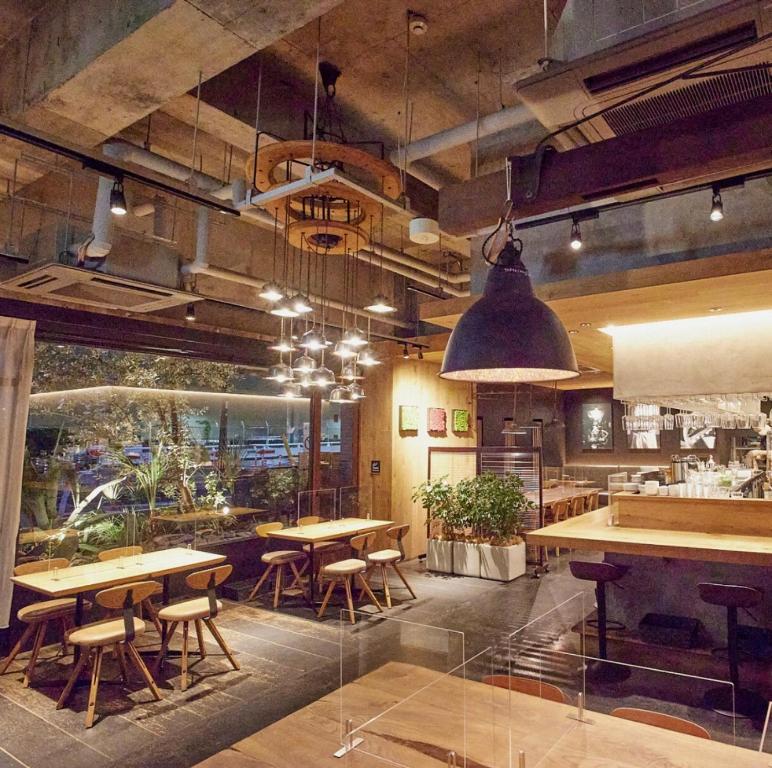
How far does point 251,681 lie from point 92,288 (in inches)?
135

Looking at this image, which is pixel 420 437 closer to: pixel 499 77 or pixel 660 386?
pixel 660 386

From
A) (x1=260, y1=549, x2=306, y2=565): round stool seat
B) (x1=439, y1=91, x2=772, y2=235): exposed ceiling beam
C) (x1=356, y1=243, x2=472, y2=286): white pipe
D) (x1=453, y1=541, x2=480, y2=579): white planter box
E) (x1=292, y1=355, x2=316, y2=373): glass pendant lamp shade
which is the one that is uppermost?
(x1=356, y1=243, x2=472, y2=286): white pipe

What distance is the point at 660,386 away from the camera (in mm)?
5641

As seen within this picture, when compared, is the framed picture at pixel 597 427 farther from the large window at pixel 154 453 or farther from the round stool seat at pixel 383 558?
the round stool seat at pixel 383 558

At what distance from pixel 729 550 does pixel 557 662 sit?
5.15ft

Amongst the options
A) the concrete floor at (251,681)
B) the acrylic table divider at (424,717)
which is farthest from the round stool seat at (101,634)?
the acrylic table divider at (424,717)

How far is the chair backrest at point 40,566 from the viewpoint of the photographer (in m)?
4.72

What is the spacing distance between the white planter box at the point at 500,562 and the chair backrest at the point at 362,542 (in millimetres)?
1911

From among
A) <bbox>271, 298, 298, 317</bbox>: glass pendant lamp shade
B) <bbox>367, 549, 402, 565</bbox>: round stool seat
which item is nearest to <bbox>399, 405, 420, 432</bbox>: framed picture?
<bbox>367, 549, 402, 565</bbox>: round stool seat

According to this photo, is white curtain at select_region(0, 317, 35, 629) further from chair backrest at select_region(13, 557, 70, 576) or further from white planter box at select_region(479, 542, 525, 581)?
white planter box at select_region(479, 542, 525, 581)

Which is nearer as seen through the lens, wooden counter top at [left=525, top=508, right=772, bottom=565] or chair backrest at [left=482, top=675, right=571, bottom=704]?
chair backrest at [left=482, top=675, right=571, bottom=704]

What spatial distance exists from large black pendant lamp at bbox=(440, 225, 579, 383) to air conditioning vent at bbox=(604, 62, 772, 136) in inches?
32.9

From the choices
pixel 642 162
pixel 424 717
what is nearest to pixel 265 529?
pixel 424 717

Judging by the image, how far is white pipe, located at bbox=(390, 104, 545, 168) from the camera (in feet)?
12.7
